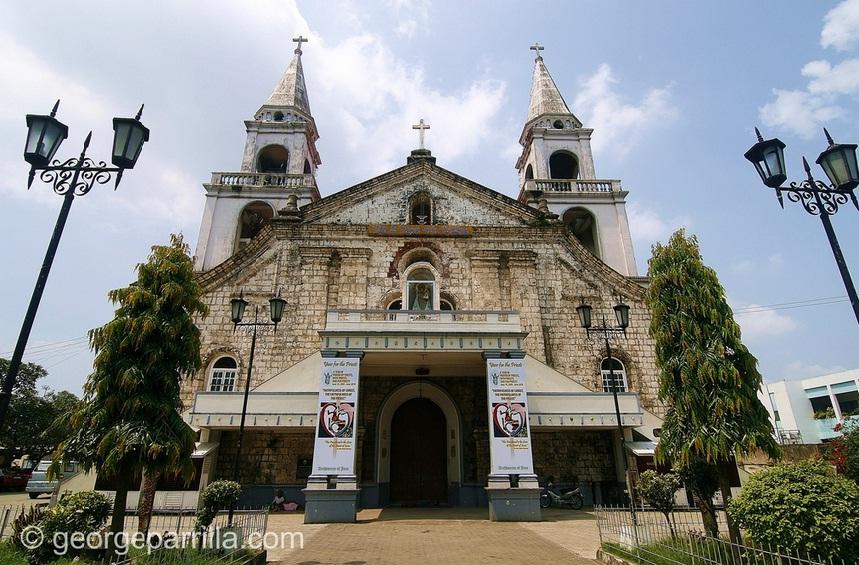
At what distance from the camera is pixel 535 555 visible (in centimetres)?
887

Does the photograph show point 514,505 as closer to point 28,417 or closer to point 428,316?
point 428,316

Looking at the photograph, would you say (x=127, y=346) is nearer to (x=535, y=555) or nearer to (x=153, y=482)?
(x=153, y=482)

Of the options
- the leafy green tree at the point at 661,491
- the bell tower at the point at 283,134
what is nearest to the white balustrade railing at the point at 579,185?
the bell tower at the point at 283,134

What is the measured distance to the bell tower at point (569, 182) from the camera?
24.6 metres

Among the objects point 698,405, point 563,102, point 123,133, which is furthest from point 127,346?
point 563,102

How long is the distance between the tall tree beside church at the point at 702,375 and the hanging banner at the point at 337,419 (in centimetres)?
838

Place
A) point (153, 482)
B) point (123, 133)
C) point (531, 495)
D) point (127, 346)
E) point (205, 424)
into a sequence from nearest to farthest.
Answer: point (123, 133), point (127, 346), point (153, 482), point (531, 495), point (205, 424)

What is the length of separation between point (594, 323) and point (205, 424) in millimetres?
15565

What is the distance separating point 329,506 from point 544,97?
26.7 meters

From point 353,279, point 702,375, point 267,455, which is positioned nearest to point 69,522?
point 702,375

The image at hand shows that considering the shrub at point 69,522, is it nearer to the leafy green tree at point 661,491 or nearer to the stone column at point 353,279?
the leafy green tree at point 661,491

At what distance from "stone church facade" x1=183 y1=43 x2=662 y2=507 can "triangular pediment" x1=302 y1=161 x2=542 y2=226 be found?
65 millimetres

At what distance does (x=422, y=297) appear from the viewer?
20.0 m

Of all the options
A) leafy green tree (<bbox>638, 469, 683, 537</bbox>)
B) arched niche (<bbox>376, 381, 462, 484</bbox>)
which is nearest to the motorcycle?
arched niche (<bbox>376, 381, 462, 484</bbox>)
